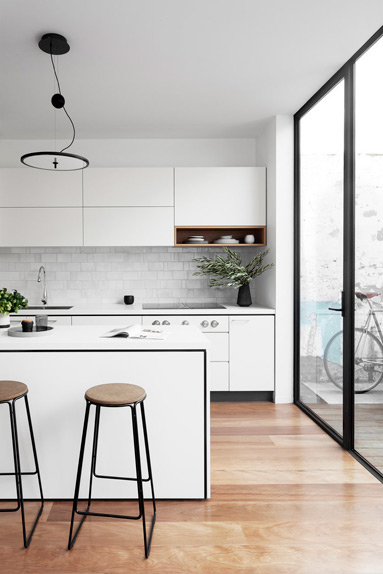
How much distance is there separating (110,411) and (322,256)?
2.15 metres

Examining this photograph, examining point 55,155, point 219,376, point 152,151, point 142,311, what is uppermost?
point 152,151

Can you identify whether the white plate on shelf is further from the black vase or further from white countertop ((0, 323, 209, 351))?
the black vase

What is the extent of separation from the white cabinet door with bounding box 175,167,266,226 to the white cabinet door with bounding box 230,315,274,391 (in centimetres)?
107

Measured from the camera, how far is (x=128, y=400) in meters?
2.00

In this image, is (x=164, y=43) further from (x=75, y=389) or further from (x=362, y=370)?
(x=362, y=370)

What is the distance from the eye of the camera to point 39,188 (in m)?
4.41

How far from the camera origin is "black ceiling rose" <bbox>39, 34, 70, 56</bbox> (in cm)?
267

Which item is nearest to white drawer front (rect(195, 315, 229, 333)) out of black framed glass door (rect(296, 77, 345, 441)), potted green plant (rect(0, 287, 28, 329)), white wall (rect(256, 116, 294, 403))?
white wall (rect(256, 116, 294, 403))

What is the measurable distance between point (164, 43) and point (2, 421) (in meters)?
2.49

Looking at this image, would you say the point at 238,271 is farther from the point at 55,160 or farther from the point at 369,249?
the point at 55,160

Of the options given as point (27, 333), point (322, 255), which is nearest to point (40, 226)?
point (27, 333)

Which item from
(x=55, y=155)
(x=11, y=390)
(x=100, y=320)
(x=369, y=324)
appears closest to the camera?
(x=11, y=390)

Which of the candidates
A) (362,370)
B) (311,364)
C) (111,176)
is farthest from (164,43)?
(311,364)

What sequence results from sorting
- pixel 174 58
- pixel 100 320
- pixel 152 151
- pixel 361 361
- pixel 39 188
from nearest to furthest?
pixel 361 361
pixel 174 58
pixel 100 320
pixel 39 188
pixel 152 151
